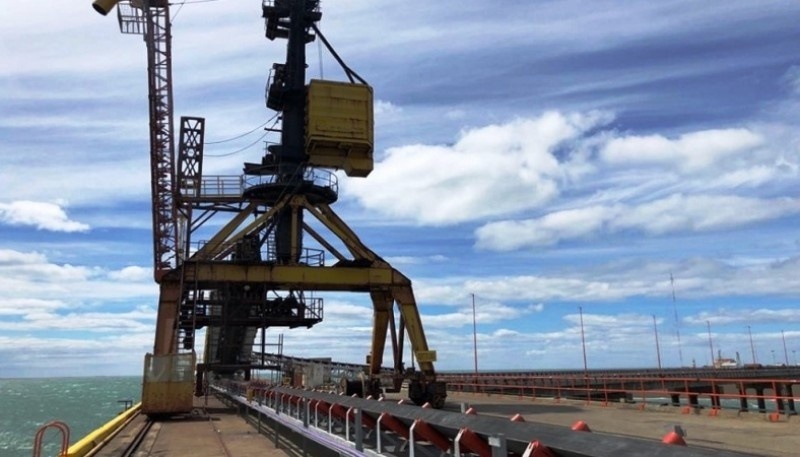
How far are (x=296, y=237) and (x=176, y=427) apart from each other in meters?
12.8

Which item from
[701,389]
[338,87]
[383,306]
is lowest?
[701,389]

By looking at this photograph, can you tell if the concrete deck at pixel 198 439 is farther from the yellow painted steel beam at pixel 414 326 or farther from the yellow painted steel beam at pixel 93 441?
the yellow painted steel beam at pixel 414 326

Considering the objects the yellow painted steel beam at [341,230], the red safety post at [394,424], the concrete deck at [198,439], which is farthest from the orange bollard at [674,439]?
the yellow painted steel beam at [341,230]

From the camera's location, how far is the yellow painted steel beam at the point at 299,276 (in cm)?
2786

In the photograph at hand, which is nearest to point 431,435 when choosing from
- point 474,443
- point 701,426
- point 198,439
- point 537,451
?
point 474,443

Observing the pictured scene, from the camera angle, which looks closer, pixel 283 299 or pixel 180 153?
pixel 283 299

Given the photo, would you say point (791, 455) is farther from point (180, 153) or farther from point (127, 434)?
point (180, 153)

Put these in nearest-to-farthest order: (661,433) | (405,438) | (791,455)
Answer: (405,438)
(791,455)
(661,433)

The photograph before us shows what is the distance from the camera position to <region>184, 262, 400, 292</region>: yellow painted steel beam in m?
27.9

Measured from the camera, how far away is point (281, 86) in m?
34.8

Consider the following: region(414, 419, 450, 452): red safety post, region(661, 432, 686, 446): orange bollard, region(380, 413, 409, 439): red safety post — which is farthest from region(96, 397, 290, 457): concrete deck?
region(661, 432, 686, 446): orange bollard

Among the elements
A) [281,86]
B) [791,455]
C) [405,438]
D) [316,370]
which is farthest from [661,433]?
[281,86]

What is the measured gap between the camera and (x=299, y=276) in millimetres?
28969

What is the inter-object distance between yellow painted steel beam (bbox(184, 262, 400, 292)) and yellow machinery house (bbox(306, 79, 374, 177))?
6215mm
